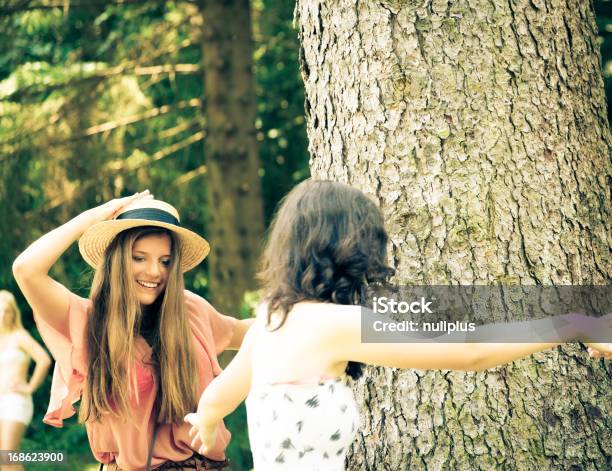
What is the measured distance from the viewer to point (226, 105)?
7.96 meters

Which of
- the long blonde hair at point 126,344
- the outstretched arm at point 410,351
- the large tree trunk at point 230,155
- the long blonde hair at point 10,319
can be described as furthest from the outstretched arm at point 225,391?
the large tree trunk at point 230,155

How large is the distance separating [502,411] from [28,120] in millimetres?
6329

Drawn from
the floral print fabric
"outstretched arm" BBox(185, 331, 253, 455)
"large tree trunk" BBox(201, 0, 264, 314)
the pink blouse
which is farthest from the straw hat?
"large tree trunk" BBox(201, 0, 264, 314)

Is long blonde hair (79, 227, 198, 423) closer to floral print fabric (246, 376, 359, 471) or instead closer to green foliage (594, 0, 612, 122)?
floral print fabric (246, 376, 359, 471)

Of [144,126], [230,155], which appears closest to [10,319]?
[230,155]

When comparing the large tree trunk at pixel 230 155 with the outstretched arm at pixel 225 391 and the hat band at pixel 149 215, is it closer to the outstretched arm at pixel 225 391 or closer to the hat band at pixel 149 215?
the hat band at pixel 149 215

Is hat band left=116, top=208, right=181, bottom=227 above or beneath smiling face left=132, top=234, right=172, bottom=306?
above

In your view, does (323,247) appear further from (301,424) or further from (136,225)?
(136,225)

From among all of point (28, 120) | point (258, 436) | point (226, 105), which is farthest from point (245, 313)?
point (258, 436)

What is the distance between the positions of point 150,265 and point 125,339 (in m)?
0.27

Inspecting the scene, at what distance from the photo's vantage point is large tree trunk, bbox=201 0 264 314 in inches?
311

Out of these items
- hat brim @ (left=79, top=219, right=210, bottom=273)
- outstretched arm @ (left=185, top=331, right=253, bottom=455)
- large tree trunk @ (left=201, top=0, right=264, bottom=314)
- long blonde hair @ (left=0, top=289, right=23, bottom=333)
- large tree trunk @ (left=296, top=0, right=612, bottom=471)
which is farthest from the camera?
large tree trunk @ (left=201, top=0, right=264, bottom=314)

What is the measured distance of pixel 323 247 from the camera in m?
2.18

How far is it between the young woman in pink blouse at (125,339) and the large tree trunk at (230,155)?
4784 millimetres
